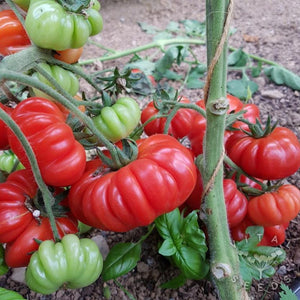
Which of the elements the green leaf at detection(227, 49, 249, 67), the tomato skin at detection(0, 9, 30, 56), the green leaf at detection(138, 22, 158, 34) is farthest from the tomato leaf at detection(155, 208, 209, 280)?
the green leaf at detection(138, 22, 158, 34)

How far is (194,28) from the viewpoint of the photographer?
2965 mm

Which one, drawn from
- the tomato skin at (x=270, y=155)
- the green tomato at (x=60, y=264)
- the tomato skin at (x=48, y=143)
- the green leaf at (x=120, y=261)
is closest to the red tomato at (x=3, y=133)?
the tomato skin at (x=48, y=143)

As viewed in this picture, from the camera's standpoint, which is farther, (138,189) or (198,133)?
(198,133)

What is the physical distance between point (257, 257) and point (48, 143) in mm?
666

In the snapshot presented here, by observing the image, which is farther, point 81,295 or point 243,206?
point 81,295

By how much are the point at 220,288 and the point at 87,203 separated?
1.34ft

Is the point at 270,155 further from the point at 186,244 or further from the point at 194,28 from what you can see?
the point at 194,28

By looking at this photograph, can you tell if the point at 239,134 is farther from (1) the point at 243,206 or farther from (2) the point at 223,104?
(2) the point at 223,104

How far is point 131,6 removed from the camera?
3.37 m

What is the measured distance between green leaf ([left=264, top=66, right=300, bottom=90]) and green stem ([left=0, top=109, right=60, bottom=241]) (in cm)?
166

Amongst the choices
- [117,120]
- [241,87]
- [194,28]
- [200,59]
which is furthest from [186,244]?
[194,28]

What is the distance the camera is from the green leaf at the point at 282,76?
216cm

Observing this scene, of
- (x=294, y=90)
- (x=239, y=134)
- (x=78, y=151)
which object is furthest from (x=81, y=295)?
(x=294, y=90)

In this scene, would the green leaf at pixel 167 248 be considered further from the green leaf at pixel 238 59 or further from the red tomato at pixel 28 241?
the green leaf at pixel 238 59
